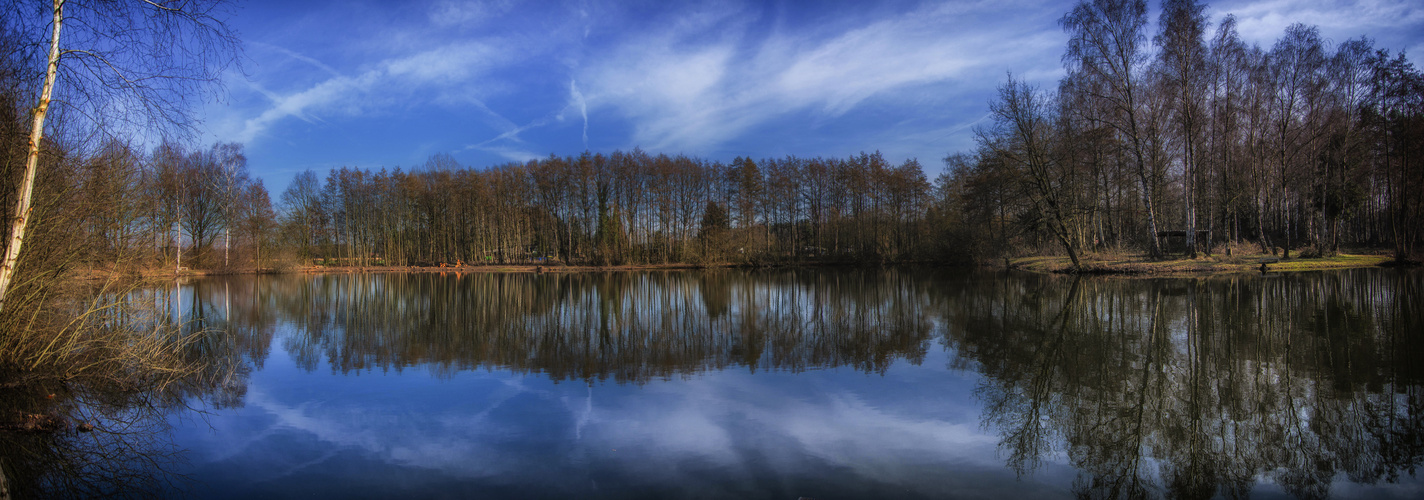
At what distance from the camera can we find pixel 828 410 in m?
5.51

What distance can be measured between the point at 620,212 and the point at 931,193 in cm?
2393

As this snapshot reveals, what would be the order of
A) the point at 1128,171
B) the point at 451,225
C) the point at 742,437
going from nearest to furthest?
the point at 742,437 < the point at 1128,171 < the point at 451,225

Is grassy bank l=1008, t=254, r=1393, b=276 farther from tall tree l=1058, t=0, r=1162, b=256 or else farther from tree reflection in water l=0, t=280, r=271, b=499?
tree reflection in water l=0, t=280, r=271, b=499

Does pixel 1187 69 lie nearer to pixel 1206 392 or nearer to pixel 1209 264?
pixel 1209 264

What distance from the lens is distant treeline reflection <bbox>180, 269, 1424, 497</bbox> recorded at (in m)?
4.14

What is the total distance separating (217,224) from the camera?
37.0m

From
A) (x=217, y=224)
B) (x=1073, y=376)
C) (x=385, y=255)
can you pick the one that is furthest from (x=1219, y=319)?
(x=385, y=255)

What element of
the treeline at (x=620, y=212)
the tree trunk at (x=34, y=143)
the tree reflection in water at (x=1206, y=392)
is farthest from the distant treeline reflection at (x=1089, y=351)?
the treeline at (x=620, y=212)

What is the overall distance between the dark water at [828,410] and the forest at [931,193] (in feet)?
10.1

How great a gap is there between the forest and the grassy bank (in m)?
0.77

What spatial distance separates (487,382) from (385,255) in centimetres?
4801

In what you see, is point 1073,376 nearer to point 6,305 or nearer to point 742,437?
point 742,437

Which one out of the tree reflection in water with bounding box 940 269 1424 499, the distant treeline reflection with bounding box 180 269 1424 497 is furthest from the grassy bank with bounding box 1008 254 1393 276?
the tree reflection in water with bounding box 940 269 1424 499

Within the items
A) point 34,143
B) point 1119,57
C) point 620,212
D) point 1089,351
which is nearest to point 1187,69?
point 1119,57
